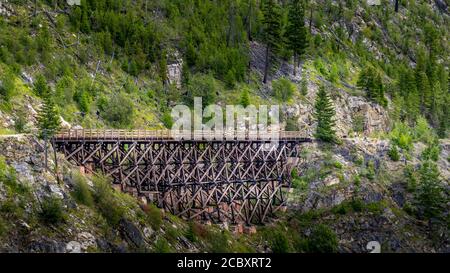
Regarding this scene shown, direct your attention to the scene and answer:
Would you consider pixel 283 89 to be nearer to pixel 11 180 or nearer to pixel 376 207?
pixel 376 207

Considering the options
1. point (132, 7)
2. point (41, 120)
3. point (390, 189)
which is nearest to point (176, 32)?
point (132, 7)

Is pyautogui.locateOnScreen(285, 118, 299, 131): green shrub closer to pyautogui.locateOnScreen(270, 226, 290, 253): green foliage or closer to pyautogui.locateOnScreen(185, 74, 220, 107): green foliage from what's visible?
pyautogui.locateOnScreen(185, 74, 220, 107): green foliage

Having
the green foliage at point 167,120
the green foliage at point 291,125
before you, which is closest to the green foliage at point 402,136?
the green foliage at point 291,125

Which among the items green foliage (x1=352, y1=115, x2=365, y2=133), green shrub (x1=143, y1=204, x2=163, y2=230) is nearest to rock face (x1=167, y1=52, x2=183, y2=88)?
green foliage (x1=352, y1=115, x2=365, y2=133)

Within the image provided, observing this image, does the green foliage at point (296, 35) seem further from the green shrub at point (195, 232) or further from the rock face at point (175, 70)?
the green shrub at point (195, 232)
